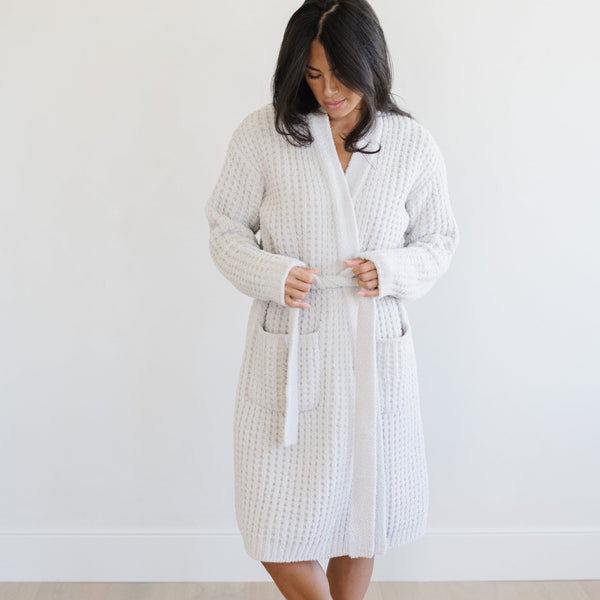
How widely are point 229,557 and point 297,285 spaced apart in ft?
3.86

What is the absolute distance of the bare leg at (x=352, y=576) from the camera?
5.45ft

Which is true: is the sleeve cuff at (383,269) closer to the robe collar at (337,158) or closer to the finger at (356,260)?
the finger at (356,260)

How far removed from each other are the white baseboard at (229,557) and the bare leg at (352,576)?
2.10ft

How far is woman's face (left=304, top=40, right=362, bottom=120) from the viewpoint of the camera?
143cm

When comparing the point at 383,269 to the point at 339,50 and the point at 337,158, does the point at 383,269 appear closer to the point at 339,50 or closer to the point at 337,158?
the point at 337,158

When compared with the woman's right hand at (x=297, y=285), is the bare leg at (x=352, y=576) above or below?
below

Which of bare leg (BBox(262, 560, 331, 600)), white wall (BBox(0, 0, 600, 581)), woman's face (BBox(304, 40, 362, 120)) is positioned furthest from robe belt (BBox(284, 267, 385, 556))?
white wall (BBox(0, 0, 600, 581))

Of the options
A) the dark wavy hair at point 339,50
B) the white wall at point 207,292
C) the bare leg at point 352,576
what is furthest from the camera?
the white wall at point 207,292

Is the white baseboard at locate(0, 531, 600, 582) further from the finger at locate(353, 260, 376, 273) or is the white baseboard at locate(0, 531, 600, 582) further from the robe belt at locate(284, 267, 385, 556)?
the finger at locate(353, 260, 376, 273)

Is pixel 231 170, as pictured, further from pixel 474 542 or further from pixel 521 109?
pixel 474 542

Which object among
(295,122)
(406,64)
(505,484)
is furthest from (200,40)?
(505,484)

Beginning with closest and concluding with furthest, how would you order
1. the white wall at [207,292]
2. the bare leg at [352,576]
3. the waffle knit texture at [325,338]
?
the waffle knit texture at [325,338], the bare leg at [352,576], the white wall at [207,292]

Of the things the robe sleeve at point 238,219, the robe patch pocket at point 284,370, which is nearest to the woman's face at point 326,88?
the robe sleeve at point 238,219

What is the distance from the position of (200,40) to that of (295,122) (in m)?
0.69
